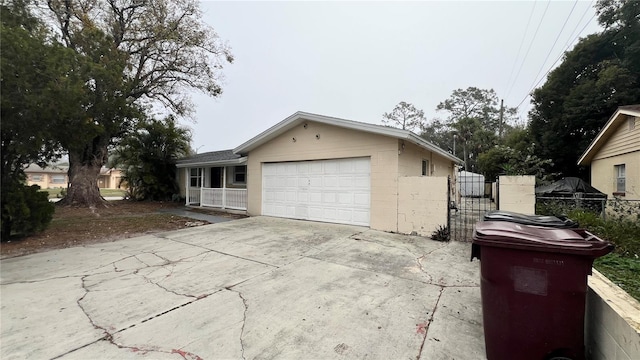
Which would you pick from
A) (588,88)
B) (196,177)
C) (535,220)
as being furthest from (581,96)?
(196,177)

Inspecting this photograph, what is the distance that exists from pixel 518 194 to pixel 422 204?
218 cm

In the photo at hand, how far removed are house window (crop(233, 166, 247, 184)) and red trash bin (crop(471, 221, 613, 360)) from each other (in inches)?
509

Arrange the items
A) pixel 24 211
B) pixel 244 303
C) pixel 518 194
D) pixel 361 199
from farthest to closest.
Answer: pixel 361 199 → pixel 24 211 → pixel 518 194 → pixel 244 303

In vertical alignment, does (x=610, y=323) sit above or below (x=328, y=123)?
below

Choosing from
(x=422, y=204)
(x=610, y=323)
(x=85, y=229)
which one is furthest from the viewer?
(x=85, y=229)

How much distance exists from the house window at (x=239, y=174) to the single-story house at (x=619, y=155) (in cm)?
1533

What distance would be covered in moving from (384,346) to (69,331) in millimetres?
3270

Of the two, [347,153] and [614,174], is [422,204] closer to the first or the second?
[347,153]

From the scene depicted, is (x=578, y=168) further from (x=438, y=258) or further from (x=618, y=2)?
(x=438, y=258)

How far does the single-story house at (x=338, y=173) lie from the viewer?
7.60 meters

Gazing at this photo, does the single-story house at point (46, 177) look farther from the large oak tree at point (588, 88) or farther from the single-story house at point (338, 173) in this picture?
the large oak tree at point (588, 88)

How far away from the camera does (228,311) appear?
126 inches

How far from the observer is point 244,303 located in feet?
11.2

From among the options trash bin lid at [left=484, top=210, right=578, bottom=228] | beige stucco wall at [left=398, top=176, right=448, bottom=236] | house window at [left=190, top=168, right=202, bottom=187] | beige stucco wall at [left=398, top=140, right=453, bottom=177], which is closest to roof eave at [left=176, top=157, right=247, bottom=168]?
house window at [left=190, top=168, right=202, bottom=187]
